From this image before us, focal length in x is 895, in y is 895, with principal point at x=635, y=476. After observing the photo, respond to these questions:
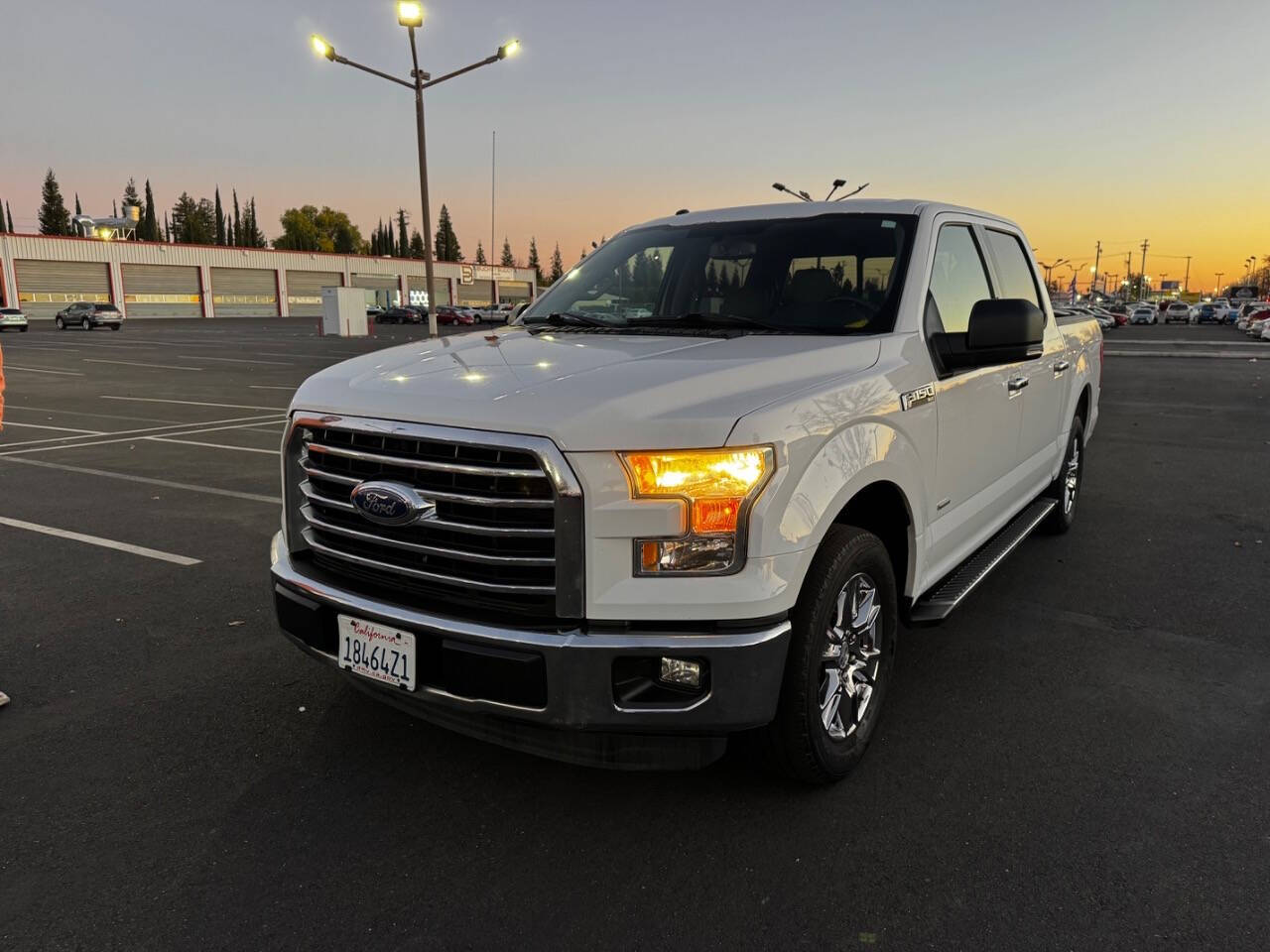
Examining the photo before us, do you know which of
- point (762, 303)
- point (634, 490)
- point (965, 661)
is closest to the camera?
point (634, 490)

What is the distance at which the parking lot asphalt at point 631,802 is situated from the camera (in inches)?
93.4

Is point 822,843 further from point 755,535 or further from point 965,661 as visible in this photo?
point 965,661

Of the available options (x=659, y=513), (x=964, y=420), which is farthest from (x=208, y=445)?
(x=659, y=513)

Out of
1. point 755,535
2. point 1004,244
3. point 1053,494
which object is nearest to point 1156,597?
point 1053,494

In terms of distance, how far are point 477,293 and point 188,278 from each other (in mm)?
30981

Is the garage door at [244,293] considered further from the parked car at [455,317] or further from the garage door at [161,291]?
the parked car at [455,317]

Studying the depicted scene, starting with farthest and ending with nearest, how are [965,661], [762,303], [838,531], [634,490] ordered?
[965,661], [762,303], [838,531], [634,490]

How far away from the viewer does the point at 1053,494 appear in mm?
5801

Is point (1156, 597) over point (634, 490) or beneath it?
beneath

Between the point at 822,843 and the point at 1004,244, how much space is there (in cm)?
347

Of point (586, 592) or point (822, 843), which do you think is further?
point (822, 843)

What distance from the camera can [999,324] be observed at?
3352mm

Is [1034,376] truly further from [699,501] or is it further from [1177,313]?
[1177,313]

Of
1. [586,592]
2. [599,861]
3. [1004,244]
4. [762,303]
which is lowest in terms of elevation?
[599,861]
